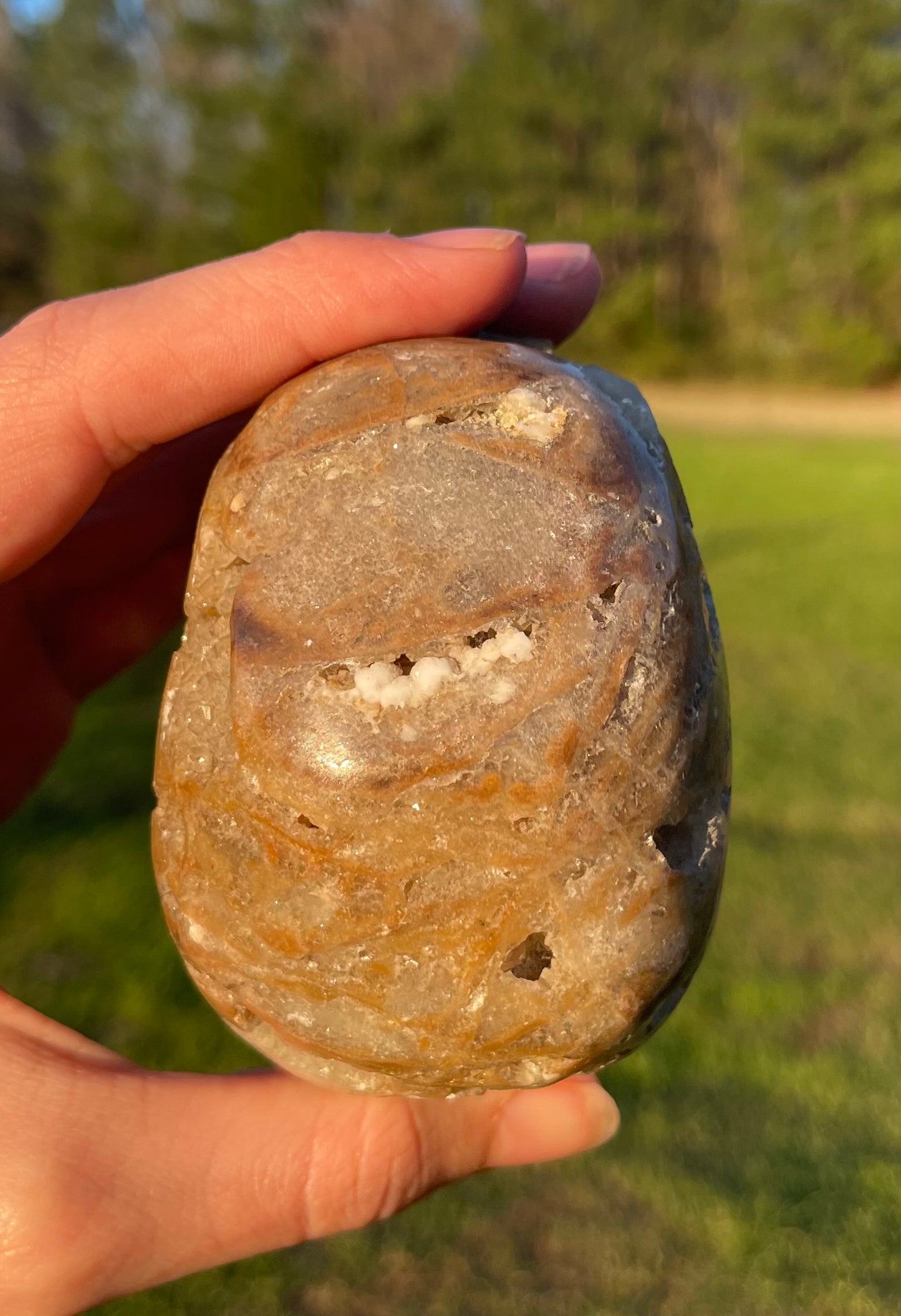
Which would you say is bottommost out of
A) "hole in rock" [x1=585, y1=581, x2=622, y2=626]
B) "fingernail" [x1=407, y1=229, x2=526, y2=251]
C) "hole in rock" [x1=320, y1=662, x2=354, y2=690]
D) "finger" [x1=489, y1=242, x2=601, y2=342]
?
"hole in rock" [x1=320, y1=662, x2=354, y2=690]

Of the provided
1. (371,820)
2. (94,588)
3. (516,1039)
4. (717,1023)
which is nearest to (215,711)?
(371,820)

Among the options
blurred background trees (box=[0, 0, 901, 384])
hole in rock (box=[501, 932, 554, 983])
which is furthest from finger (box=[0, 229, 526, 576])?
blurred background trees (box=[0, 0, 901, 384])

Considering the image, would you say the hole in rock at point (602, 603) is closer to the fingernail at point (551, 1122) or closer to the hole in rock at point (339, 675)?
the hole in rock at point (339, 675)

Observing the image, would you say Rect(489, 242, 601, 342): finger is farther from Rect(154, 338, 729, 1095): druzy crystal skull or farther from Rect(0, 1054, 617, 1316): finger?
Rect(0, 1054, 617, 1316): finger

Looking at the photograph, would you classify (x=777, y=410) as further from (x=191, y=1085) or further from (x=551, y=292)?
(x=191, y=1085)

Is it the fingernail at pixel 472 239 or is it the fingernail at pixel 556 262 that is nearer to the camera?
the fingernail at pixel 472 239

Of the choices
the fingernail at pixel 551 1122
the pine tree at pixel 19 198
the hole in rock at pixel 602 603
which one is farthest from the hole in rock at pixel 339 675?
the pine tree at pixel 19 198

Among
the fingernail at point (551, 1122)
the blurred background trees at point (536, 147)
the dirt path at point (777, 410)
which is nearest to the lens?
the fingernail at point (551, 1122)
